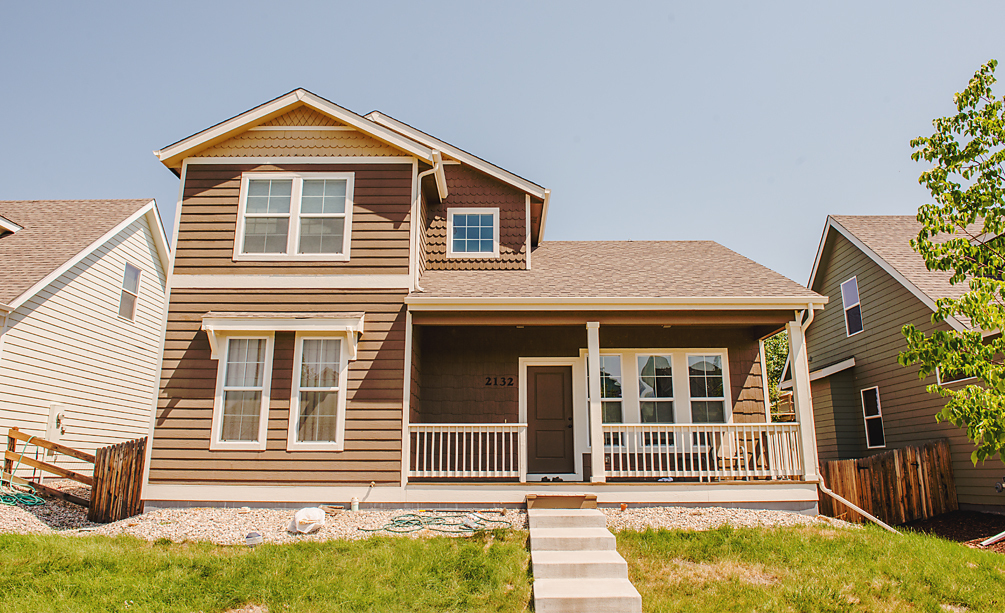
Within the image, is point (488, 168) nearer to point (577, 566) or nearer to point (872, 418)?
point (577, 566)

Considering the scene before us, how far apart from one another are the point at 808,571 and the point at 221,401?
26.2ft

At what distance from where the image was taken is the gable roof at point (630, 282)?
9.68 m

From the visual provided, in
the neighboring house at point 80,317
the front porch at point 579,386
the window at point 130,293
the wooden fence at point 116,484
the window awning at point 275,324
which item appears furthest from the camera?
the window at point 130,293

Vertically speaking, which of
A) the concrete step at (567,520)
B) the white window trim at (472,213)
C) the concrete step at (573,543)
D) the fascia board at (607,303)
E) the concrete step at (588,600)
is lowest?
the concrete step at (588,600)

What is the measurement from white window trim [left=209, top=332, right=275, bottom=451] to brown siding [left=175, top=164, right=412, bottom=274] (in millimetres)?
1062

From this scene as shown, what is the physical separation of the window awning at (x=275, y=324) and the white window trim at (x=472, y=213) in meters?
2.85

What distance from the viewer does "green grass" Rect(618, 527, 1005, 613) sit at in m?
5.61

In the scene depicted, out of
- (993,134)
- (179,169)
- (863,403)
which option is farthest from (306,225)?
(863,403)

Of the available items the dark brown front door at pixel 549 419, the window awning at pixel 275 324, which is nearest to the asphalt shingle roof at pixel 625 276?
the window awning at pixel 275 324

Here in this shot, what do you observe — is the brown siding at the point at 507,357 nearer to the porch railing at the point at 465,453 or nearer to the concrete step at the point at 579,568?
the porch railing at the point at 465,453

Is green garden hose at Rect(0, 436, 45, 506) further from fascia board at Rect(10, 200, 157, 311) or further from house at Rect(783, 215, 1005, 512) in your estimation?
house at Rect(783, 215, 1005, 512)

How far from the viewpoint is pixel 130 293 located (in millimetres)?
14797

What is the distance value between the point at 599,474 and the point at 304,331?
4896 millimetres

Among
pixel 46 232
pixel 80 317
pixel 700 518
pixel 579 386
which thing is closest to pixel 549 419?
pixel 579 386
